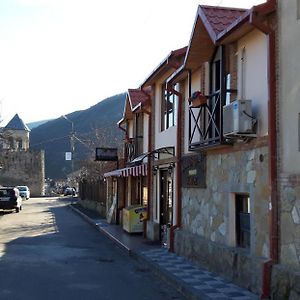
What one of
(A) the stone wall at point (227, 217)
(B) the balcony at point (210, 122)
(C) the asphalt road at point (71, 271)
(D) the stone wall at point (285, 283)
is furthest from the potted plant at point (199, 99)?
(D) the stone wall at point (285, 283)

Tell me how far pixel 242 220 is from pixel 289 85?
317cm

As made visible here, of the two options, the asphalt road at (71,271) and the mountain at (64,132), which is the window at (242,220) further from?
the mountain at (64,132)

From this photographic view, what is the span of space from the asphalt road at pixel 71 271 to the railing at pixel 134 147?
4372 mm

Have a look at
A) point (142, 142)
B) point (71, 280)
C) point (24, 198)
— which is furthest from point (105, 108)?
point (71, 280)

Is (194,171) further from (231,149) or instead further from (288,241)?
(288,241)

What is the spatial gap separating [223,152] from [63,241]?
9.45 metres

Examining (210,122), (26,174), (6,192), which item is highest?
(26,174)

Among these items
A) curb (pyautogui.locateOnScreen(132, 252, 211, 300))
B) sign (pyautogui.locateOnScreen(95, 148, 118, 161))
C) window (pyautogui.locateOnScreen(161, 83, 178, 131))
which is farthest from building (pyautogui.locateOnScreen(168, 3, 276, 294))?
sign (pyautogui.locateOnScreen(95, 148, 118, 161))

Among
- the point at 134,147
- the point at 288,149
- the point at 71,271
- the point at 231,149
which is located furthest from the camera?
the point at 134,147

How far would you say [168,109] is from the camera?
16969mm

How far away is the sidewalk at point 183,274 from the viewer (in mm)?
8953

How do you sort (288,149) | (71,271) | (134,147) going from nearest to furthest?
(288,149)
(71,271)
(134,147)

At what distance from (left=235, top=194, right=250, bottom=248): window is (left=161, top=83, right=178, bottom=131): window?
580 cm

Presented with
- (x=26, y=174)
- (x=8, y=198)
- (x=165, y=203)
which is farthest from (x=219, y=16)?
(x=26, y=174)
